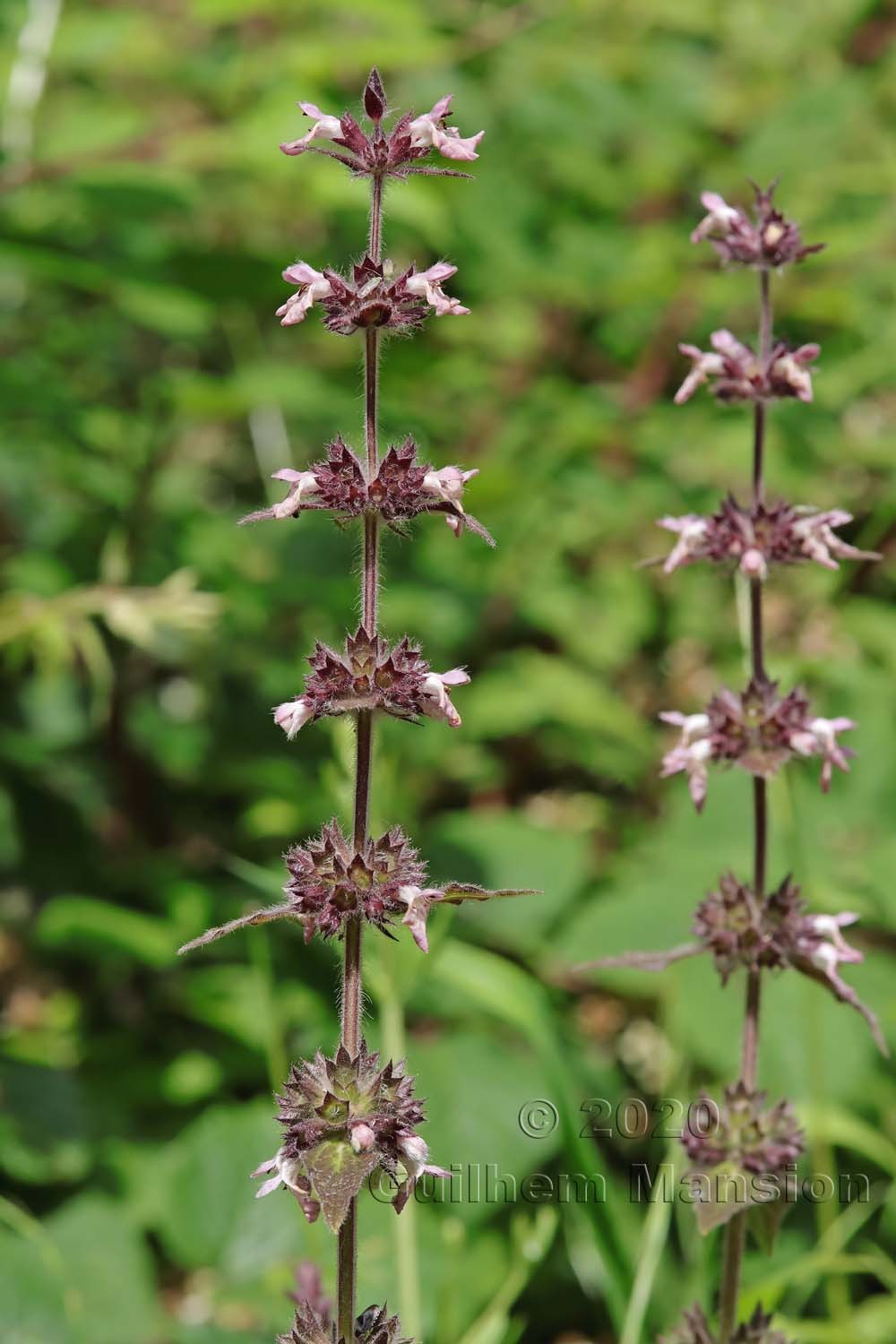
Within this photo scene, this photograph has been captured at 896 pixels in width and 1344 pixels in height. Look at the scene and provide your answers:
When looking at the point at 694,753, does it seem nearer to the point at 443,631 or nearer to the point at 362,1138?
the point at 362,1138

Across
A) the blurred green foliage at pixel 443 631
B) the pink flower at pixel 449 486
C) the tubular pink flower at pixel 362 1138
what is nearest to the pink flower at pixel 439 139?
the pink flower at pixel 449 486

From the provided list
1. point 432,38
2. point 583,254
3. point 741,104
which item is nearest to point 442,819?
point 583,254

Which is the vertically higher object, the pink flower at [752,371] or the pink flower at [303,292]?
the pink flower at [752,371]

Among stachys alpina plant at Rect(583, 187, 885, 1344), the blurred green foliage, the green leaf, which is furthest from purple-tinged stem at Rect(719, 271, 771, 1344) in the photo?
the green leaf

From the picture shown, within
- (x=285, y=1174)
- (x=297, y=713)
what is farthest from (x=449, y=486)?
(x=285, y=1174)

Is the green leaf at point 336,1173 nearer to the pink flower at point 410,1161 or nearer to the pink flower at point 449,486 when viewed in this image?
the pink flower at point 410,1161

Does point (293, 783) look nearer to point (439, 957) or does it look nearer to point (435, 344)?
point (439, 957)
